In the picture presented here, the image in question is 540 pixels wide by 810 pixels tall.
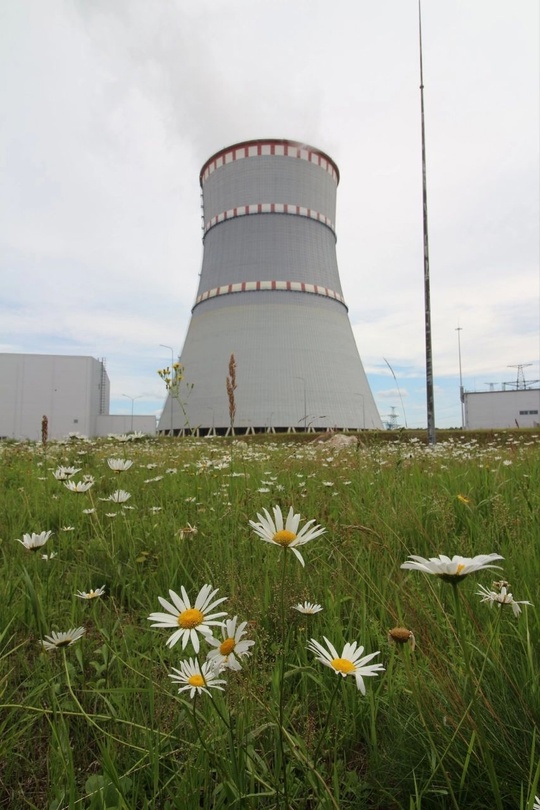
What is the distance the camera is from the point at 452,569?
53cm

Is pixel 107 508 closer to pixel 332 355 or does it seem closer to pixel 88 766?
pixel 88 766

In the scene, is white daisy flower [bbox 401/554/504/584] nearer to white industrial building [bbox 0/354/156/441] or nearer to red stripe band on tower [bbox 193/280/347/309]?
red stripe band on tower [bbox 193/280/347/309]

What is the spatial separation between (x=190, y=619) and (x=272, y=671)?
480mm

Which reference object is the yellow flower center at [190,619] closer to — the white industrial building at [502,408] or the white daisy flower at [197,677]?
the white daisy flower at [197,677]

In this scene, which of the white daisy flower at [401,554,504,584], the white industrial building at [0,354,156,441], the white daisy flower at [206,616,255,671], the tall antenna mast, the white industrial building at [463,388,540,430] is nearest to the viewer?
the white daisy flower at [401,554,504,584]

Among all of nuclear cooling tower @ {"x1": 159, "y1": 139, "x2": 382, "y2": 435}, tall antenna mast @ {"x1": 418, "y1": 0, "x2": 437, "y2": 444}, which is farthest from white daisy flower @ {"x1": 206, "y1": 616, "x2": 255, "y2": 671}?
nuclear cooling tower @ {"x1": 159, "y1": 139, "x2": 382, "y2": 435}

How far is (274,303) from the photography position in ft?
55.9

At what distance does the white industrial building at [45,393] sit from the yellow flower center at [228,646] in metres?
36.3

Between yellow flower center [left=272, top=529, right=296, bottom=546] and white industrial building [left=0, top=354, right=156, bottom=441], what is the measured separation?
36324mm

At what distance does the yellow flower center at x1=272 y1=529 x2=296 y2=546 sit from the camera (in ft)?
2.13

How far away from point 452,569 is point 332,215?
19.6m

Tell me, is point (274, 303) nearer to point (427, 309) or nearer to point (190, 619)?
point (427, 309)

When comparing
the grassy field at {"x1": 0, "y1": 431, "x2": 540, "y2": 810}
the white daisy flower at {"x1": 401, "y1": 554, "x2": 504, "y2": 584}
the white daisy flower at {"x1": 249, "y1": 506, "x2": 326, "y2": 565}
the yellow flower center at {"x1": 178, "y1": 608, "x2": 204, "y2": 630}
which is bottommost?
the grassy field at {"x1": 0, "y1": 431, "x2": 540, "y2": 810}

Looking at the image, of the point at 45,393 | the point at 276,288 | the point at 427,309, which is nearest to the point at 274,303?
the point at 276,288
